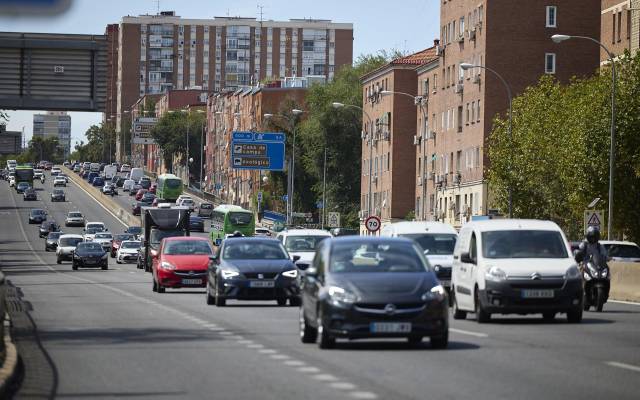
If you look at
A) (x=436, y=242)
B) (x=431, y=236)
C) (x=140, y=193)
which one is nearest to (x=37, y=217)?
(x=140, y=193)

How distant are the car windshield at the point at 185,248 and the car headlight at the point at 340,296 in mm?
25790

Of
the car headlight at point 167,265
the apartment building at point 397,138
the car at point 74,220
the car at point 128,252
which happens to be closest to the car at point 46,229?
the car at point 74,220

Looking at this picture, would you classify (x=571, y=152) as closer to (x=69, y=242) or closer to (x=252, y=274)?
(x=252, y=274)

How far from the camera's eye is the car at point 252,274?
35.1m

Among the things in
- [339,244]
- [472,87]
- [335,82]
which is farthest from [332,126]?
[339,244]

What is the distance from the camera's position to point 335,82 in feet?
524

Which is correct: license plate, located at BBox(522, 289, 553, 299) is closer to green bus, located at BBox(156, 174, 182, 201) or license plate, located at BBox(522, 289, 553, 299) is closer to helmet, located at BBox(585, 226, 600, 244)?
helmet, located at BBox(585, 226, 600, 244)

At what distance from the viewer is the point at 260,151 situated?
106 m

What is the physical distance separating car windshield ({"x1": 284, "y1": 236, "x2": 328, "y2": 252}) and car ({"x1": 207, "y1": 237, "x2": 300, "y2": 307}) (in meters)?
9.40

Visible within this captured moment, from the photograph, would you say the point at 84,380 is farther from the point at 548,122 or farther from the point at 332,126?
the point at 332,126

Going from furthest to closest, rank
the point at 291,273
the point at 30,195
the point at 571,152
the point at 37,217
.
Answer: the point at 30,195 → the point at 37,217 → the point at 571,152 → the point at 291,273

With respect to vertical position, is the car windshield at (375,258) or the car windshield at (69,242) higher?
the car windshield at (375,258)

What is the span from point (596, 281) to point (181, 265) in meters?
15.4

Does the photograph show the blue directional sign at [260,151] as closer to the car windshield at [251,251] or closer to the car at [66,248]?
the car at [66,248]
